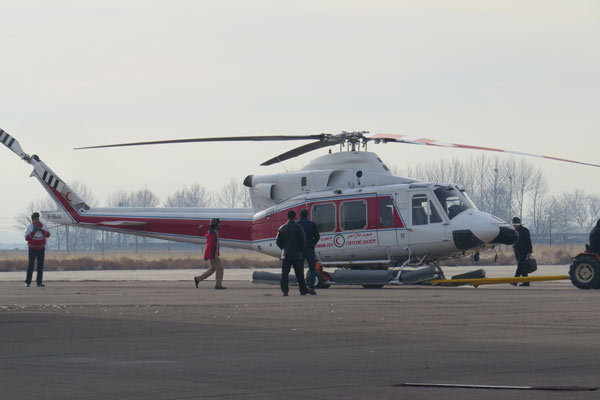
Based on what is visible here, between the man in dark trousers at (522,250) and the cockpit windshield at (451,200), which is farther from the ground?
the cockpit windshield at (451,200)

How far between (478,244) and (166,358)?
15960 millimetres

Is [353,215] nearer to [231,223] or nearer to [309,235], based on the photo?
[309,235]

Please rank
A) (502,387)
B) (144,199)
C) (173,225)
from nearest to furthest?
(502,387), (173,225), (144,199)

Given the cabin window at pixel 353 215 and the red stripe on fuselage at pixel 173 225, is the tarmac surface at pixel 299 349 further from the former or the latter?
the red stripe on fuselage at pixel 173 225

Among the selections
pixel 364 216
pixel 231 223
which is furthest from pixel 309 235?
pixel 231 223

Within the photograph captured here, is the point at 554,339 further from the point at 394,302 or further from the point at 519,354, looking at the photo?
the point at 394,302

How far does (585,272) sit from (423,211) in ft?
13.9

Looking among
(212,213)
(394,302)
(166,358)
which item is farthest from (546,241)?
(166,358)

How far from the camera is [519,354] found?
9297mm

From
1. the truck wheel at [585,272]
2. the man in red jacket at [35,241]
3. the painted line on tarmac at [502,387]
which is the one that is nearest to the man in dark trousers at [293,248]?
the truck wheel at [585,272]

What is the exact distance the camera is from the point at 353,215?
2556cm

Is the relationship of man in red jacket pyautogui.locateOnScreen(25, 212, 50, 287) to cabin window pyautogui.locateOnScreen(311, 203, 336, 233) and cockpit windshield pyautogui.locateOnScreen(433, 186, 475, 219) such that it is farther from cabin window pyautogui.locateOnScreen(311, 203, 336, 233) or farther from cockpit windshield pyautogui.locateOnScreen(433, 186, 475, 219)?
cockpit windshield pyautogui.locateOnScreen(433, 186, 475, 219)

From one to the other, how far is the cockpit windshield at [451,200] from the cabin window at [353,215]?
1794mm

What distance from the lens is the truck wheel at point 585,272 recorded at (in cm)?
2211
